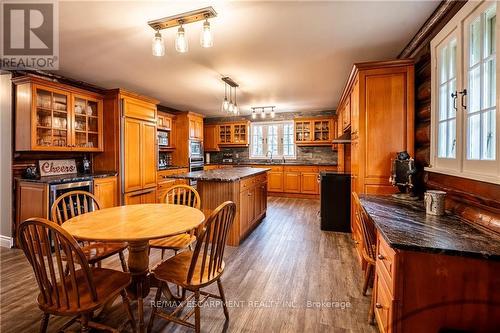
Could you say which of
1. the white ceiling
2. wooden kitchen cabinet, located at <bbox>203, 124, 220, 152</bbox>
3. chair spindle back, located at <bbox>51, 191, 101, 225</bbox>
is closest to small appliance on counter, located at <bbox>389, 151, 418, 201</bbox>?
the white ceiling

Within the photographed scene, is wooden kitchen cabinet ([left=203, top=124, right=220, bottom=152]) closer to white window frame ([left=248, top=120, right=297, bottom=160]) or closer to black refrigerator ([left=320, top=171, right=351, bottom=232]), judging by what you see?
white window frame ([left=248, top=120, right=297, bottom=160])

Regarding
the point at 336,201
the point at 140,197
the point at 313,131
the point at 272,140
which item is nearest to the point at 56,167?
the point at 140,197

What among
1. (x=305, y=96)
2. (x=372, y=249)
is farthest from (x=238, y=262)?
(x=305, y=96)

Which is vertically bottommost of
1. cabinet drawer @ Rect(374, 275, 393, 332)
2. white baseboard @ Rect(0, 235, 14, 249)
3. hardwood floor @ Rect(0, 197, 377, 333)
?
hardwood floor @ Rect(0, 197, 377, 333)

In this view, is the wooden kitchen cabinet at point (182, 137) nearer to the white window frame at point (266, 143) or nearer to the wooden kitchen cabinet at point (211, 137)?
the wooden kitchen cabinet at point (211, 137)

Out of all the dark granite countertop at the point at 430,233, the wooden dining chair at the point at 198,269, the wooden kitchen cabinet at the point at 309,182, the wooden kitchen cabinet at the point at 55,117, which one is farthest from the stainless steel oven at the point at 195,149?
the dark granite countertop at the point at 430,233

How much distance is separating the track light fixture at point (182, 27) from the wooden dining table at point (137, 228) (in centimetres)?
134

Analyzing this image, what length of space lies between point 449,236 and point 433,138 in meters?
1.23

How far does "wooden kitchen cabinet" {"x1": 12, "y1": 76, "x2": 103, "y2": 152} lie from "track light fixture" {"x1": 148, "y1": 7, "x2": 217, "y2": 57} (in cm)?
226

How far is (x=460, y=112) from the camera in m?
1.70

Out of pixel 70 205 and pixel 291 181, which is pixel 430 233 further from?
pixel 291 181

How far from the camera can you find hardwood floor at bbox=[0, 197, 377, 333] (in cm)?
174

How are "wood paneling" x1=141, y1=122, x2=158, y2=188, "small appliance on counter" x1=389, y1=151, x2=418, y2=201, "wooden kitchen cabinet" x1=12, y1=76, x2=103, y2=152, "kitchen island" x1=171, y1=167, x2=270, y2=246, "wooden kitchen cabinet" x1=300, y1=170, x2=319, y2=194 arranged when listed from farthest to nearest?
"wooden kitchen cabinet" x1=300, y1=170, x2=319, y2=194, "wood paneling" x1=141, y1=122, x2=158, y2=188, "kitchen island" x1=171, y1=167, x2=270, y2=246, "wooden kitchen cabinet" x1=12, y1=76, x2=103, y2=152, "small appliance on counter" x1=389, y1=151, x2=418, y2=201

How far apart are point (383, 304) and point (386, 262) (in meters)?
0.27
